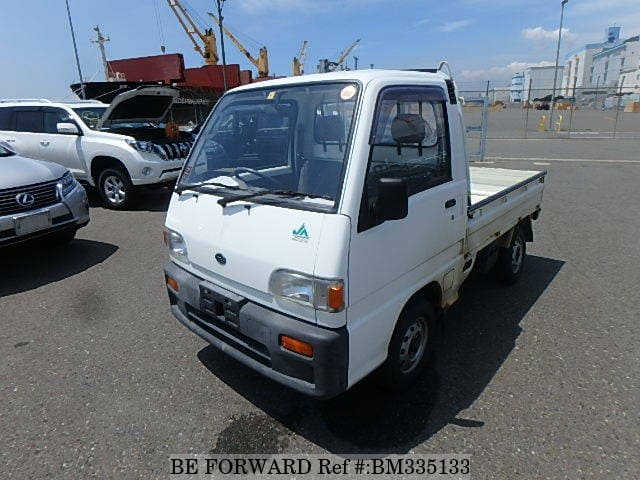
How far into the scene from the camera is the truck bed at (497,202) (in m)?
3.29

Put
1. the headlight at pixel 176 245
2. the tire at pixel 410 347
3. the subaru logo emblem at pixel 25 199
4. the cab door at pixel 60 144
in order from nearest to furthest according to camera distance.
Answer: the tire at pixel 410 347 → the headlight at pixel 176 245 → the subaru logo emblem at pixel 25 199 → the cab door at pixel 60 144

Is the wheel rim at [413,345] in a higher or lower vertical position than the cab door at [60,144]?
lower

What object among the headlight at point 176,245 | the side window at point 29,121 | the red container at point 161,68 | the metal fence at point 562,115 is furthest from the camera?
the red container at point 161,68

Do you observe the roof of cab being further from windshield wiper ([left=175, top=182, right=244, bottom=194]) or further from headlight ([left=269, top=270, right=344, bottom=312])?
headlight ([left=269, top=270, right=344, bottom=312])

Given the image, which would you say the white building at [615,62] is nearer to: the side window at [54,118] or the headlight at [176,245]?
the side window at [54,118]

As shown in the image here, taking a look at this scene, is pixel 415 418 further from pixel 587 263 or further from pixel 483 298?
pixel 587 263

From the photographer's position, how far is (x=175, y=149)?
25.7ft

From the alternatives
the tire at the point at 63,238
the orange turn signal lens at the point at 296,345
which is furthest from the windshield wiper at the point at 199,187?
the tire at the point at 63,238

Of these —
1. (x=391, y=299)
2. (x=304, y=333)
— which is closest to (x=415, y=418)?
(x=391, y=299)

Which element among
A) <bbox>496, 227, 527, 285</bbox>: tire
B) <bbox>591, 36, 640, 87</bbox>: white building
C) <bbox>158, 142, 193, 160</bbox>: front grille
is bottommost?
<bbox>496, 227, 527, 285</bbox>: tire

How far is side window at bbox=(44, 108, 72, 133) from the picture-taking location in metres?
8.00

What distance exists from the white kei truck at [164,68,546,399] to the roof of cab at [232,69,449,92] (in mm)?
15

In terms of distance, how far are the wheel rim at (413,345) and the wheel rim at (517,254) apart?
2.10 meters

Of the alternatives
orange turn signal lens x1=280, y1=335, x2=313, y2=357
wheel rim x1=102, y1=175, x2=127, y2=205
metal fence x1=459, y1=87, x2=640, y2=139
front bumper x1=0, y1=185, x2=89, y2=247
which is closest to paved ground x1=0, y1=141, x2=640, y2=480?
front bumper x1=0, y1=185, x2=89, y2=247
